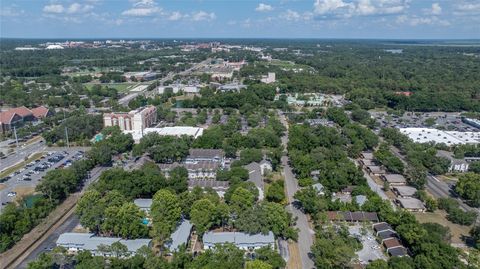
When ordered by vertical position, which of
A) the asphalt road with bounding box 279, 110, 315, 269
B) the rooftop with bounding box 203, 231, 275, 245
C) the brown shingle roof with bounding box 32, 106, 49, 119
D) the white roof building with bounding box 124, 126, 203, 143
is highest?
the brown shingle roof with bounding box 32, 106, 49, 119

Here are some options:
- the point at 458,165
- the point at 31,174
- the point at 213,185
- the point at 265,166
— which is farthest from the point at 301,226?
the point at 31,174

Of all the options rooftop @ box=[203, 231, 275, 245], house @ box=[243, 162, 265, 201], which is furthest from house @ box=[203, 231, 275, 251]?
house @ box=[243, 162, 265, 201]

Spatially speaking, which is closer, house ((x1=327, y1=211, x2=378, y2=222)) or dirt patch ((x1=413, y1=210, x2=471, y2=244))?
dirt patch ((x1=413, y1=210, x2=471, y2=244))

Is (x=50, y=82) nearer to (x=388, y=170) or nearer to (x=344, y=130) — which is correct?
(x=344, y=130)

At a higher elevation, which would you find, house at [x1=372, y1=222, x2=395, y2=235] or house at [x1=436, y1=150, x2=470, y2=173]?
house at [x1=436, y1=150, x2=470, y2=173]

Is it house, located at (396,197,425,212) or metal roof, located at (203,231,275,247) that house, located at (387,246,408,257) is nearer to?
house, located at (396,197,425,212)
